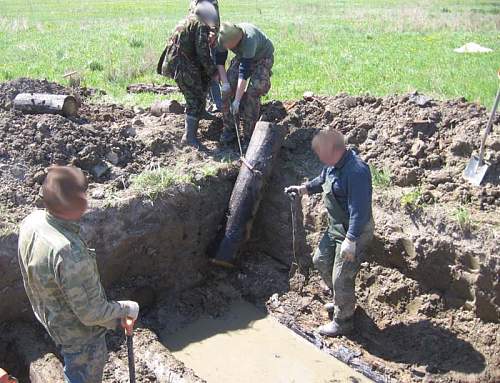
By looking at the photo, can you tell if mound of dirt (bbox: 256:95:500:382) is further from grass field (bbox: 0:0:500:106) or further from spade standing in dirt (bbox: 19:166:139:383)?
spade standing in dirt (bbox: 19:166:139:383)

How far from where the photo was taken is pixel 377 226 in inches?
222

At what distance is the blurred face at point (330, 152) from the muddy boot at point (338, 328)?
1752 mm

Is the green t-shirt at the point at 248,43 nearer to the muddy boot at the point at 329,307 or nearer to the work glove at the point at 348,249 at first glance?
the work glove at the point at 348,249

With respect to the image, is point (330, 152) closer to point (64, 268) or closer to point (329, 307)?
point (329, 307)

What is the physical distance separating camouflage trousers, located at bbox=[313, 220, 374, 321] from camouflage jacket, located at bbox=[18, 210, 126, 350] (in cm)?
241

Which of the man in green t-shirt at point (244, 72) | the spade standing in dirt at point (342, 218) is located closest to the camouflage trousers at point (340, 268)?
the spade standing in dirt at point (342, 218)

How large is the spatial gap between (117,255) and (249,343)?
167cm

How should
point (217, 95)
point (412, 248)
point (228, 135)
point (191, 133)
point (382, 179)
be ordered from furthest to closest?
point (217, 95) < point (228, 135) < point (191, 133) < point (382, 179) < point (412, 248)

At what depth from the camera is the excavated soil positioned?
5.07 m

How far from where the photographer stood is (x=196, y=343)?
569 cm

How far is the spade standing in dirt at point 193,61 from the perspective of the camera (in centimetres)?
650

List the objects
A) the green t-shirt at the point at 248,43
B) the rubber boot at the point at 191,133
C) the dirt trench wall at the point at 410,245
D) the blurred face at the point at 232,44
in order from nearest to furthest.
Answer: the dirt trench wall at the point at 410,245
the blurred face at the point at 232,44
the green t-shirt at the point at 248,43
the rubber boot at the point at 191,133

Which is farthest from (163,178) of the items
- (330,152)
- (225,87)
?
(330,152)

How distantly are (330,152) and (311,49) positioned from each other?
10.0m
